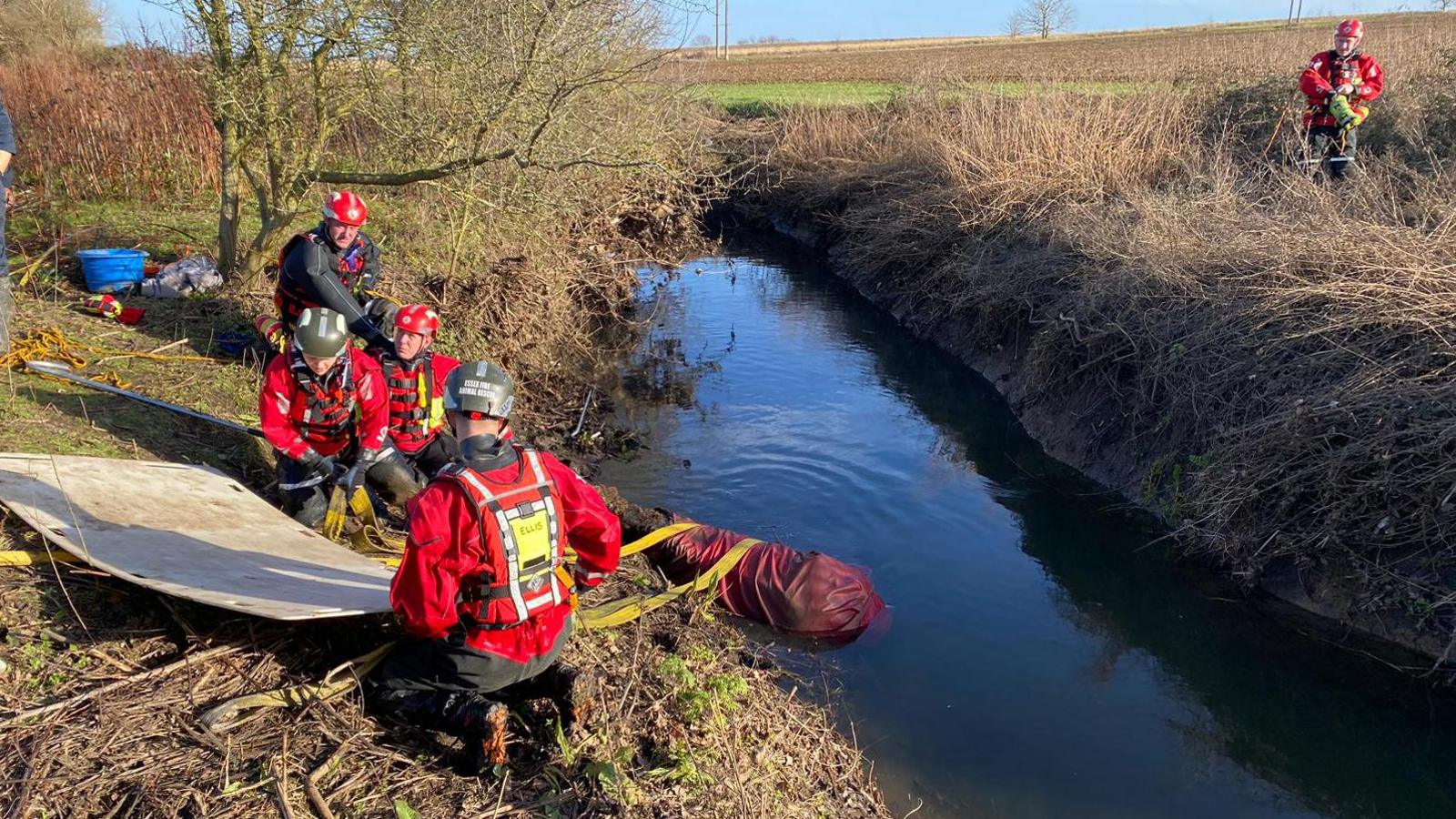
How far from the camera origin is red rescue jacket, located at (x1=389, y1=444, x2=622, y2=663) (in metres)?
3.46

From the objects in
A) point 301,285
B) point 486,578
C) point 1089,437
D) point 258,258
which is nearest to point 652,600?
point 486,578

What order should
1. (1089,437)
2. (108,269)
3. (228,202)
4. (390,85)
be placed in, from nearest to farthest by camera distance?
1. (108,269)
2. (228,202)
3. (390,85)
4. (1089,437)

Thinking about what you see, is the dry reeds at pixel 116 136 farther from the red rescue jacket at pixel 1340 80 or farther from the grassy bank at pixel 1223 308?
the red rescue jacket at pixel 1340 80

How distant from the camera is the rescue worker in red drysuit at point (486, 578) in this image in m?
3.46

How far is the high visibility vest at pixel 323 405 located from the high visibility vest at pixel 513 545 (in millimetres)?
2424

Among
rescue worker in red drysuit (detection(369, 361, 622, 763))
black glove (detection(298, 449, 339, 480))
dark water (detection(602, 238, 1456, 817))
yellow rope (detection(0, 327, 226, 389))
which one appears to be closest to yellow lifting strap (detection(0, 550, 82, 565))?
black glove (detection(298, 449, 339, 480))

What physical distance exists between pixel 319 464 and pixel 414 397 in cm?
74

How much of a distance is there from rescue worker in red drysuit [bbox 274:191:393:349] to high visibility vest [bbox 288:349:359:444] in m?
0.59

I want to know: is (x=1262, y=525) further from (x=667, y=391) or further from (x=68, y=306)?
(x=68, y=306)

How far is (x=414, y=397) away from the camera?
621 centimetres

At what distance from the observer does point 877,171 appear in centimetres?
1689

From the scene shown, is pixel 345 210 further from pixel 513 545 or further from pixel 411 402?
pixel 513 545

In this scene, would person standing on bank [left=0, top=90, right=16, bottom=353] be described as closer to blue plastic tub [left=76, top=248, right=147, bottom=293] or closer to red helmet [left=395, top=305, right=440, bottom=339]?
blue plastic tub [left=76, top=248, right=147, bottom=293]

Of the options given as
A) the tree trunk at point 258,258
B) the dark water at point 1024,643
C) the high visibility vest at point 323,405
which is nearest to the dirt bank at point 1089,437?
the dark water at point 1024,643
